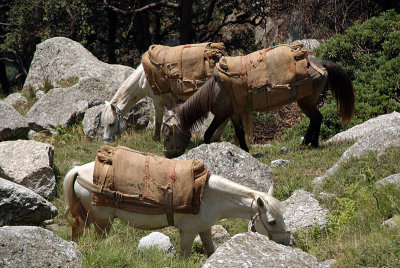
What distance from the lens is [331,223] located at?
6078 millimetres

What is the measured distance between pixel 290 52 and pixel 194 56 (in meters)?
1.98

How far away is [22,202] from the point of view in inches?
256

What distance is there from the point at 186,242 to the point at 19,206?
2.28 meters

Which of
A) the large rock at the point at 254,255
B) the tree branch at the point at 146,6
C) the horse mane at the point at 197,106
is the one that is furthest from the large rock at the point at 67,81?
the large rock at the point at 254,255

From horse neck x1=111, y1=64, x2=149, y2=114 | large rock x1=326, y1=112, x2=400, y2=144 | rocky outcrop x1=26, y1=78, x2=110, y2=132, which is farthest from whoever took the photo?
rocky outcrop x1=26, y1=78, x2=110, y2=132

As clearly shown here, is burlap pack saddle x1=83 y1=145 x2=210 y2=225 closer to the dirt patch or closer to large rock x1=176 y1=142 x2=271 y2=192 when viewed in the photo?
large rock x1=176 y1=142 x2=271 y2=192

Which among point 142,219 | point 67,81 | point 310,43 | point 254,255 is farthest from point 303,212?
point 67,81

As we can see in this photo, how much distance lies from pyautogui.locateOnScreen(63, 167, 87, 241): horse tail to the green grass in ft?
0.52

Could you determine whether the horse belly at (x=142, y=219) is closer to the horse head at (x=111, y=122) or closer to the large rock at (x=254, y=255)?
the large rock at (x=254, y=255)

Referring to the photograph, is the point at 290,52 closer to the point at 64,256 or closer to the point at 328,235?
the point at 328,235

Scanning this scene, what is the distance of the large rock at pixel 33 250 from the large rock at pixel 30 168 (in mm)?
3493

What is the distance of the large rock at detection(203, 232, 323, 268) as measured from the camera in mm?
4254

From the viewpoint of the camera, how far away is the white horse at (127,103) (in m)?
11.1

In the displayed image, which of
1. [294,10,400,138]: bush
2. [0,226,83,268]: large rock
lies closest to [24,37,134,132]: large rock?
[294,10,400,138]: bush
